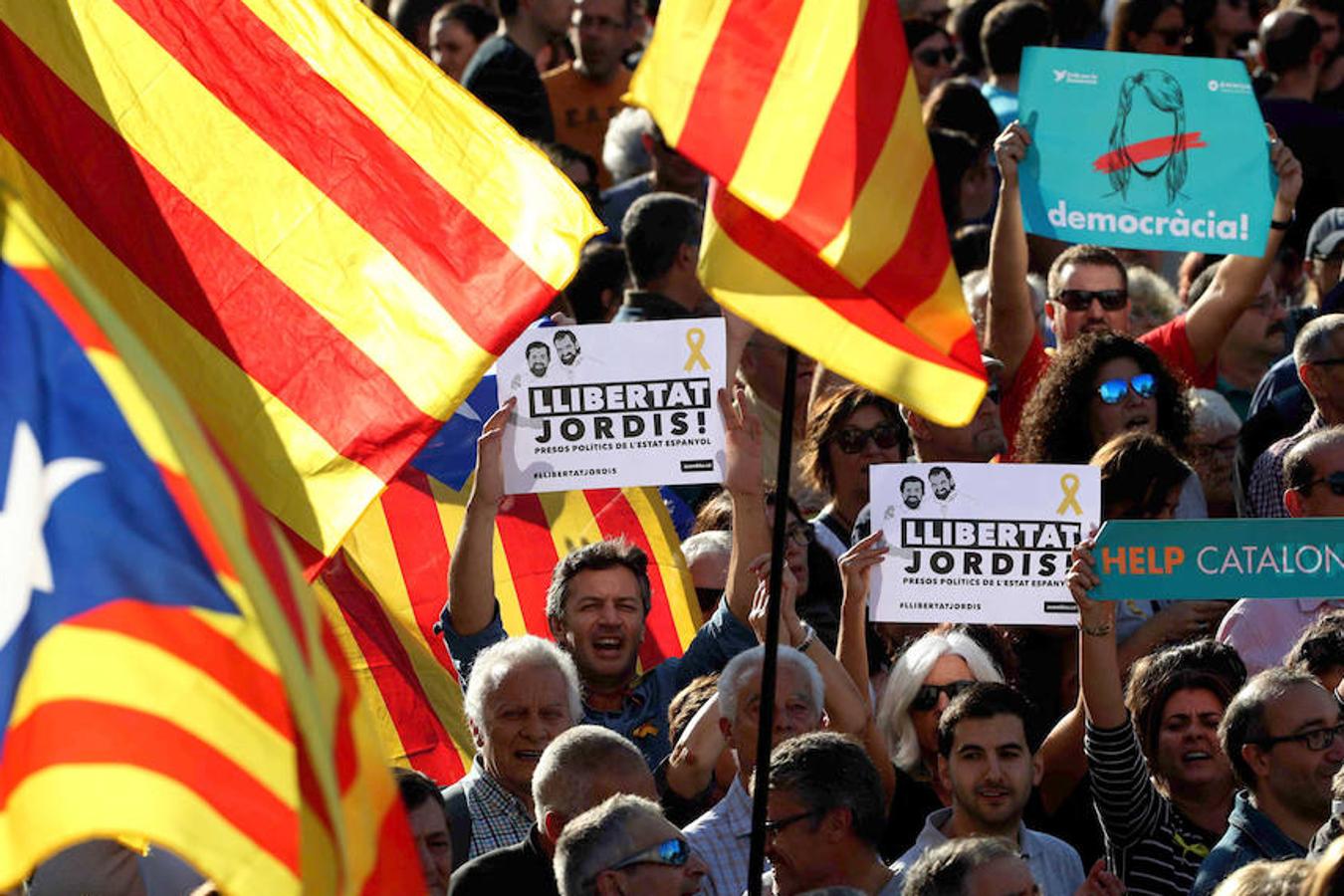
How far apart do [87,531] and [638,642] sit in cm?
366

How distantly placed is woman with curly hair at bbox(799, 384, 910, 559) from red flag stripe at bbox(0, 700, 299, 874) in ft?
14.7

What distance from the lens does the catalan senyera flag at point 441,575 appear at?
304 inches

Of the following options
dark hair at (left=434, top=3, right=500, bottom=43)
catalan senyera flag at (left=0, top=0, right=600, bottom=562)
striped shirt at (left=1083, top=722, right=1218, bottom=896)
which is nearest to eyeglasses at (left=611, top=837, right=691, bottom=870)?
catalan senyera flag at (left=0, top=0, right=600, bottom=562)

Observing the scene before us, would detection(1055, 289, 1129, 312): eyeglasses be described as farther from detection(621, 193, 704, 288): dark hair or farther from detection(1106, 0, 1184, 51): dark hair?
detection(1106, 0, 1184, 51): dark hair

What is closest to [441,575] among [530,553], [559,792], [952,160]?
[530,553]

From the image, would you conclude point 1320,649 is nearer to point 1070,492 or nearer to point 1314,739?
point 1314,739

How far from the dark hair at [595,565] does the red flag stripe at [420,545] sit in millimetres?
554

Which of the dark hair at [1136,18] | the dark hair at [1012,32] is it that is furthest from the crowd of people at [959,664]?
the dark hair at [1012,32]

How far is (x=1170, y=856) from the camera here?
6461mm

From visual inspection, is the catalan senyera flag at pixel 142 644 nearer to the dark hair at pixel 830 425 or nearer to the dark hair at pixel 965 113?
the dark hair at pixel 830 425

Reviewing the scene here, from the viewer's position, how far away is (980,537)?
285 inches

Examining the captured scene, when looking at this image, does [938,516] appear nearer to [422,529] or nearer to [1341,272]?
[422,529]

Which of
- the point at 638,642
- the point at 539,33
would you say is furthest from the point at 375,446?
the point at 539,33

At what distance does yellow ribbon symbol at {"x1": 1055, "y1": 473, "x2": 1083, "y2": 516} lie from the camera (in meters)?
7.20
